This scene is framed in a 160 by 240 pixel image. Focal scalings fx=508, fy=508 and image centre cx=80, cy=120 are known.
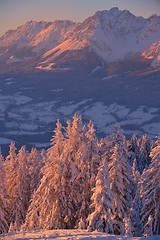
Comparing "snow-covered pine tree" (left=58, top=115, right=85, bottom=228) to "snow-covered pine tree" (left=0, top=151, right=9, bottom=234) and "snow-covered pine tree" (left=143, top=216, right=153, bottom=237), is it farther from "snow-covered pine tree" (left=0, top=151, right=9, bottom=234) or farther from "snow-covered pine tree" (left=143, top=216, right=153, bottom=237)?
"snow-covered pine tree" (left=0, top=151, right=9, bottom=234)

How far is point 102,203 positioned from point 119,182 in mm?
2749

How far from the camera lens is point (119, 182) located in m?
33.3

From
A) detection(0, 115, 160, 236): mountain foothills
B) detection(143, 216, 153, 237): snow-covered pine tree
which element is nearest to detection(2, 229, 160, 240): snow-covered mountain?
Answer: detection(0, 115, 160, 236): mountain foothills

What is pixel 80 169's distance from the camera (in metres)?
35.0

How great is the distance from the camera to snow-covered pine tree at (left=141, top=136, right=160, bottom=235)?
3253 centimetres

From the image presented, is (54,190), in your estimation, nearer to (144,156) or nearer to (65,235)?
(65,235)

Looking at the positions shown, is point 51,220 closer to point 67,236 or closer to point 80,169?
point 80,169

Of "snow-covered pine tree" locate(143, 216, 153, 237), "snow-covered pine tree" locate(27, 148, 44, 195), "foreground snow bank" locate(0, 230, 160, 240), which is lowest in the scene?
"foreground snow bank" locate(0, 230, 160, 240)

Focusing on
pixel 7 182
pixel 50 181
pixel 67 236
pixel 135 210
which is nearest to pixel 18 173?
pixel 7 182

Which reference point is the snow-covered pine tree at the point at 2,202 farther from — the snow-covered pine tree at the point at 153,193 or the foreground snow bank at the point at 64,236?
the snow-covered pine tree at the point at 153,193

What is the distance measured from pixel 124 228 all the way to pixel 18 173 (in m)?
14.0

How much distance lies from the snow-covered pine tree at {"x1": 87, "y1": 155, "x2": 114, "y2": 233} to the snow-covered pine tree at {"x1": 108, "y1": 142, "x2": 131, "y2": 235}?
161 centimetres

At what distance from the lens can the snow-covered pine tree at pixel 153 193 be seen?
32.5 meters

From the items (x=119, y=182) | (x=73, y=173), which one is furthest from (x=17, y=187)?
(x=119, y=182)
